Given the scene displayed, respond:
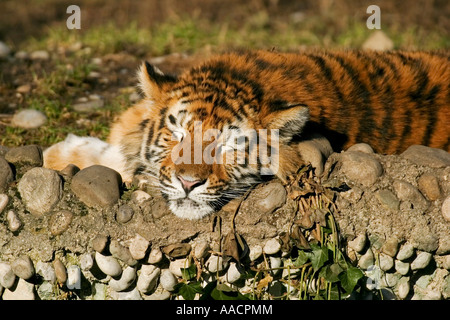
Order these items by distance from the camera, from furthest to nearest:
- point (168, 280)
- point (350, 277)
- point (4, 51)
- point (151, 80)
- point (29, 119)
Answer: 1. point (4, 51)
2. point (29, 119)
3. point (151, 80)
4. point (168, 280)
5. point (350, 277)

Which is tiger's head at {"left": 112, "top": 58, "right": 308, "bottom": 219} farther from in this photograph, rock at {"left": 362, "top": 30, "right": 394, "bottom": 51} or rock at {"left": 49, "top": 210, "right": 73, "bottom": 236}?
rock at {"left": 362, "top": 30, "right": 394, "bottom": 51}

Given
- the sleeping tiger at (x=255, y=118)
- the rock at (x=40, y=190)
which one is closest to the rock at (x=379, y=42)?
the sleeping tiger at (x=255, y=118)

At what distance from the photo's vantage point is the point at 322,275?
129 inches

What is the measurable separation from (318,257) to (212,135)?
2.69 feet

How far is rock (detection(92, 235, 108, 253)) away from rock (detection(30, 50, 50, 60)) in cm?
321

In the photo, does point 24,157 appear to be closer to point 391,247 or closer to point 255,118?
point 255,118

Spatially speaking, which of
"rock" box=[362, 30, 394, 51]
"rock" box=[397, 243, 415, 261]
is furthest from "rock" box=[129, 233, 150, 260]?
"rock" box=[362, 30, 394, 51]

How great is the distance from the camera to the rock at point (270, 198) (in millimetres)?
3387

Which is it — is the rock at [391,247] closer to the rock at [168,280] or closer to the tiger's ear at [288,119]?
the tiger's ear at [288,119]

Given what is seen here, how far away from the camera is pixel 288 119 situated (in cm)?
338

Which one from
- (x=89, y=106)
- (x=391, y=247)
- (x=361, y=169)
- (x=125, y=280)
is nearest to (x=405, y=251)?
(x=391, y=247)

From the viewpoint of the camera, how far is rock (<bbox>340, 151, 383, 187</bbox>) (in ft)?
11.3
